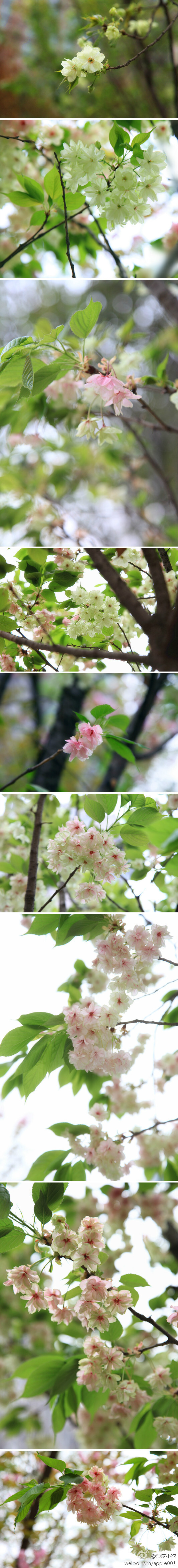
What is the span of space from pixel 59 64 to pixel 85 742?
860mm

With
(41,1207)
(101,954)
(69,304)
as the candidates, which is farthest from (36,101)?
(41,1207)

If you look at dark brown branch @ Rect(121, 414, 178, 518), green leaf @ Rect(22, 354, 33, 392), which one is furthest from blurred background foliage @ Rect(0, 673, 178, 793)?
green leaf @ Rect(22, 354, 33, 392)

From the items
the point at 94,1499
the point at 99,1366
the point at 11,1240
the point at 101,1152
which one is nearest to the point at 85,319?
the point at 101,1152

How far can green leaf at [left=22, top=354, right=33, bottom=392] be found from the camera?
1003mm

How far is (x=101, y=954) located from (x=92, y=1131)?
0.21 meters

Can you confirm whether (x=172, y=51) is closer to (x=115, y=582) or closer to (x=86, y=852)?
(x=115, y=582)

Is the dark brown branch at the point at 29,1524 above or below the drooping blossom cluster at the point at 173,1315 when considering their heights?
below

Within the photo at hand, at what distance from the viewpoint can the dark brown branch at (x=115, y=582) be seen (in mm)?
1022

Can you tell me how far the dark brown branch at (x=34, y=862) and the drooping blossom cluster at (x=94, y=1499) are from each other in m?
0.65

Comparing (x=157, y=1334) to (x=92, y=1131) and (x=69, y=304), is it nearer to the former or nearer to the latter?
(x=92, y=1131)

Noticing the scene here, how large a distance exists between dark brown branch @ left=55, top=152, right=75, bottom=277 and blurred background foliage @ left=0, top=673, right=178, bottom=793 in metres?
0.52

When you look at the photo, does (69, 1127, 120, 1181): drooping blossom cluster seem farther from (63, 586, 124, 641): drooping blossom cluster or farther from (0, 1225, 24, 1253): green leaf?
(63, 586, 124, 641): drooping blossom cluster

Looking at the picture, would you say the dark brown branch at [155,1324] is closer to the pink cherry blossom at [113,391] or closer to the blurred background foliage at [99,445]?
the blurred background foliage at [99,445]

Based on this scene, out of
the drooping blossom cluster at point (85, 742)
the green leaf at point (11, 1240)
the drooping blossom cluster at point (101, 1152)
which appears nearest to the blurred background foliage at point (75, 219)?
the drooping blossom cluster at point (85, 742)
